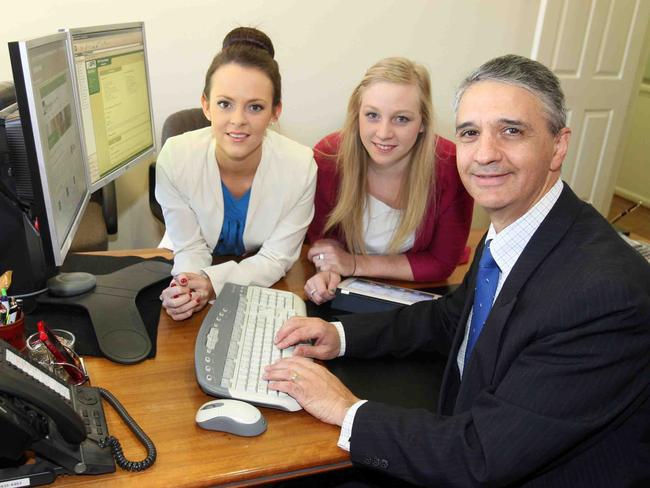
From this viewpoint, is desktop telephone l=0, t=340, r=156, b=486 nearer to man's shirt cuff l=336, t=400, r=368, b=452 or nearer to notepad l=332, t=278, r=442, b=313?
man's shirt cuff l=336, t=400, r=368, b=452

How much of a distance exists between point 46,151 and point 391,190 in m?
1.00

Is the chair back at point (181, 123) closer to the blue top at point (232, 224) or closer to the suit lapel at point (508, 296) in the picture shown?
the blue top at point (232, 224)

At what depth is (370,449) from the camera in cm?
90

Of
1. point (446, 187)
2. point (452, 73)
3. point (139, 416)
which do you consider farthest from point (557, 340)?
point (452, 73)

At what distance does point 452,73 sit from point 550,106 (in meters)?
2.19

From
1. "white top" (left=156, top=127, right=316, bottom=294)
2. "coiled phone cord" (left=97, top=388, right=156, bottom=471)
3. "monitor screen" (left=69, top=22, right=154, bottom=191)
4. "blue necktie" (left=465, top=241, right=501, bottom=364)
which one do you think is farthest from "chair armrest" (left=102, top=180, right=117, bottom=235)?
"blue necktie" (left=465, top=241, right=501, bottom=364)

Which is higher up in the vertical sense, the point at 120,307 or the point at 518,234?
the point at 518,234

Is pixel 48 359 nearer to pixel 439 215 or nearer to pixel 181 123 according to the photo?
pixel 439 215

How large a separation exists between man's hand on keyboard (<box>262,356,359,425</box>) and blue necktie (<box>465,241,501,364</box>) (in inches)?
10.3

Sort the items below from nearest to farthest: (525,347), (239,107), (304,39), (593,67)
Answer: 1. (525,347)
2. (239,107)
3. (304,39)
4. (593,67)

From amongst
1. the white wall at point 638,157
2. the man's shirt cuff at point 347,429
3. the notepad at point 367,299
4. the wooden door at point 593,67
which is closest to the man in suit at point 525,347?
the man's shirt cuff at point 347,429

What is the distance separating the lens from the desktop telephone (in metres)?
0.73

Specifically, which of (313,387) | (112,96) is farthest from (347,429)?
(112,96)

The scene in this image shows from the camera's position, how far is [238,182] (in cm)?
157
